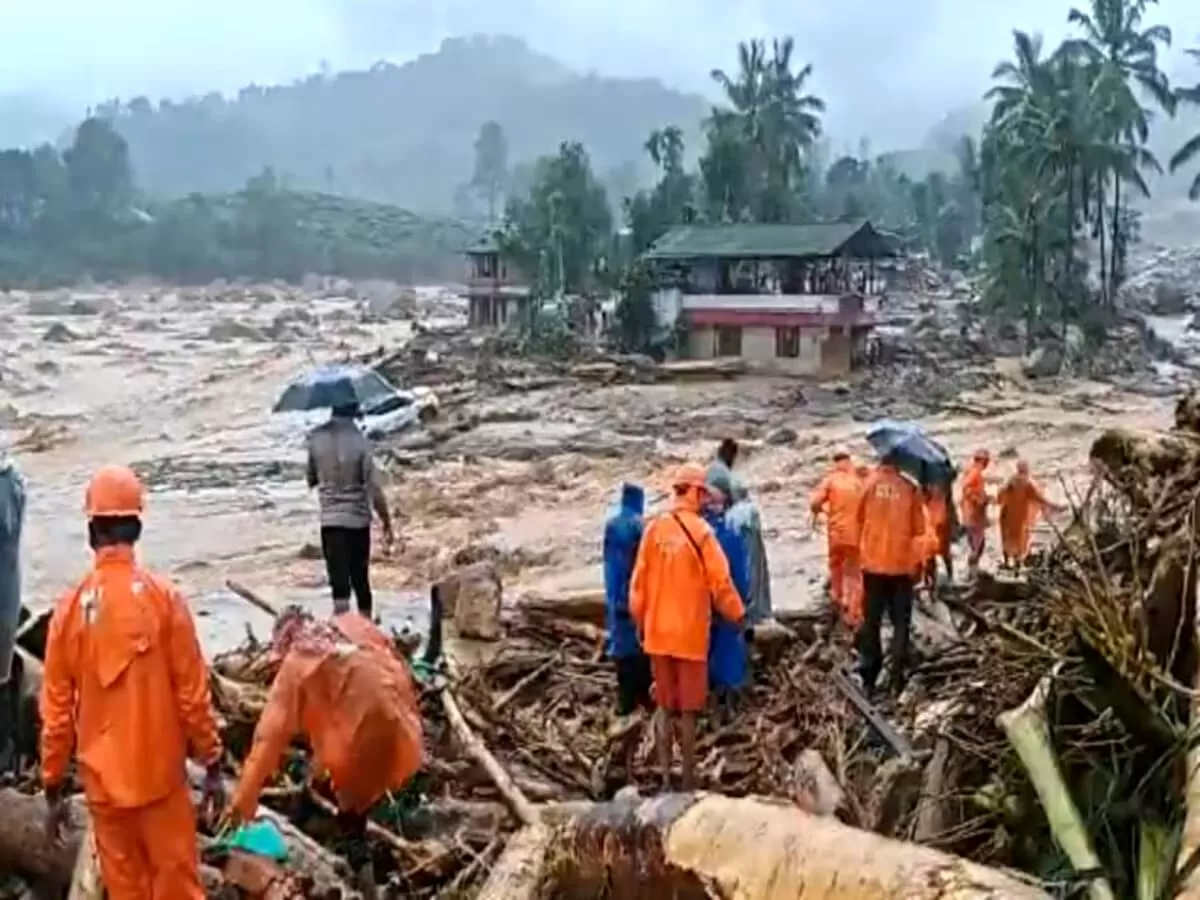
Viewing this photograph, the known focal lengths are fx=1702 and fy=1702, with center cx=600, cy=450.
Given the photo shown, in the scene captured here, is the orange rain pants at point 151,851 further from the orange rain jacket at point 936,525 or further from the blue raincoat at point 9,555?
the orange rain jacket at point 936,525

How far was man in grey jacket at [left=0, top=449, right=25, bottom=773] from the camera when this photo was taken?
5.86 meters

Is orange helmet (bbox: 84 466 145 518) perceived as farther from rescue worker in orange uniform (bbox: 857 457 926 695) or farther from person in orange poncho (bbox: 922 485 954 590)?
person in orange poncho (bbox: 922 485 954 590)

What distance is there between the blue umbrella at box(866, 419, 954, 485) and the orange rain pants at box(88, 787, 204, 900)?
4.41 metres

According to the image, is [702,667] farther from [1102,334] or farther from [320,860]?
[1102,334]

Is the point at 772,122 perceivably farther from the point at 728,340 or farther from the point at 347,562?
the point at 347,562

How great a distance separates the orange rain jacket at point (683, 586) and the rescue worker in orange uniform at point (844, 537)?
2.30 m

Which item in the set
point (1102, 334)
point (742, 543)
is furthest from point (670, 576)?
point (1102, 334)

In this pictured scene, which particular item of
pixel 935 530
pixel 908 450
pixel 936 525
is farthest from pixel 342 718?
pixel 936 525

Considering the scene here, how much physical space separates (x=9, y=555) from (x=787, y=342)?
36206 millimetres

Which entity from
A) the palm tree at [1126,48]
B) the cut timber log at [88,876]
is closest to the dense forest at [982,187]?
the palm tree at [1126,48]

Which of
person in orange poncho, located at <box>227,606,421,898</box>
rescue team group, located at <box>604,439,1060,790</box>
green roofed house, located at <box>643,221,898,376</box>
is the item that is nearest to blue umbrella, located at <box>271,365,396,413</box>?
rescue team group, located at <box>604,439,1060,790</box>

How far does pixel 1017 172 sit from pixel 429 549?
3140cm

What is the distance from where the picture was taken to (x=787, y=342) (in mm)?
41344

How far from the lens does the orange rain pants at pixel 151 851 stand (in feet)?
15.4
